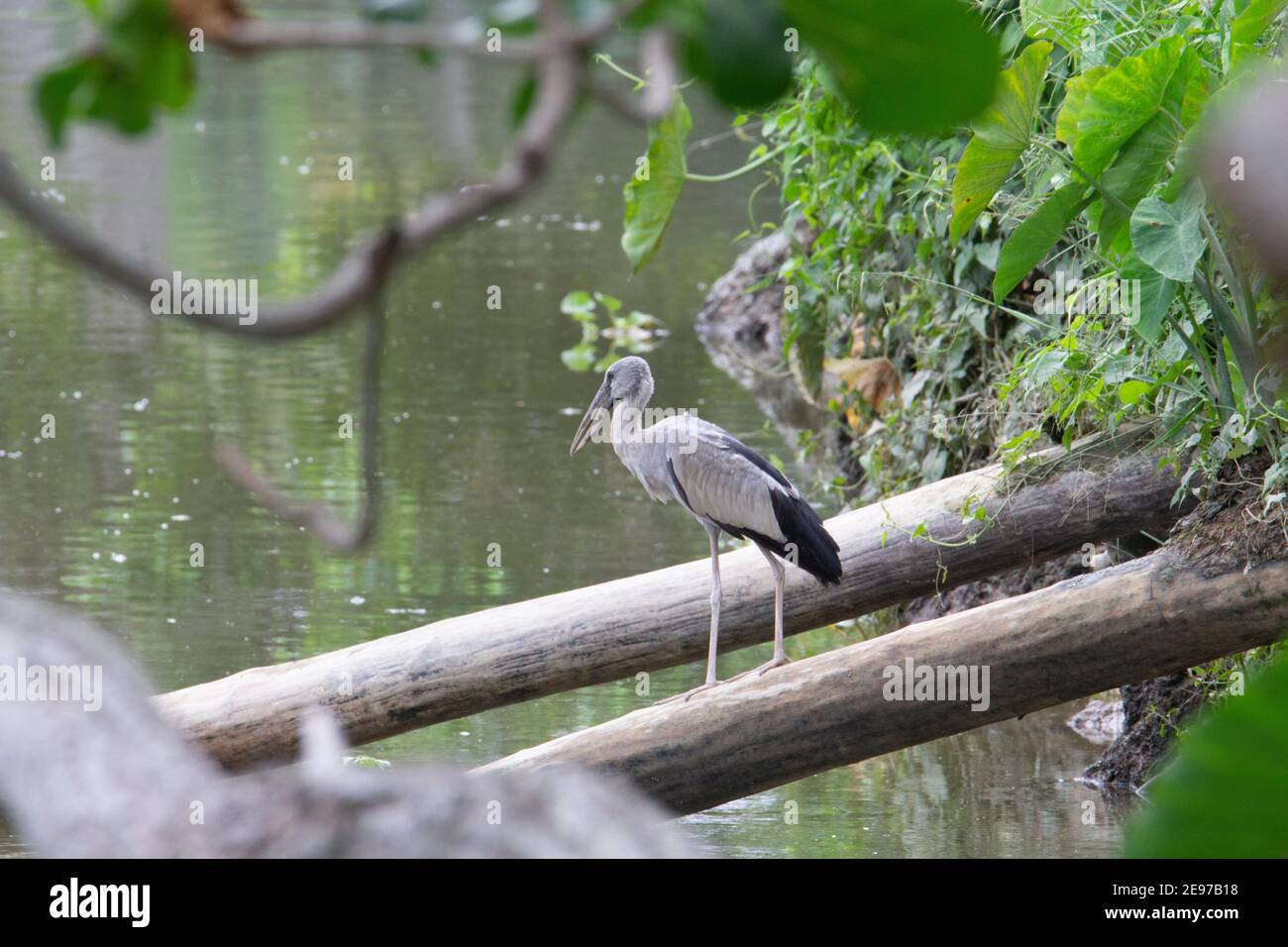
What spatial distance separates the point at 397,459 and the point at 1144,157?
453cm

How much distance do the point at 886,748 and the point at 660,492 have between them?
1.29 meters

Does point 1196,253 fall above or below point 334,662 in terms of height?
above

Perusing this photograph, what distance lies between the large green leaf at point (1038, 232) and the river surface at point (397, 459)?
123 cm

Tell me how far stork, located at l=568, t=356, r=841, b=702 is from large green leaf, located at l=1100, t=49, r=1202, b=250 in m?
1.02

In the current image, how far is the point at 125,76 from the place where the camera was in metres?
0.59

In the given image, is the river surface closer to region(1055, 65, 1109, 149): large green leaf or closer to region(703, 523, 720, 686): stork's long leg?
region(703, 523, 720, 686): stork's long leg

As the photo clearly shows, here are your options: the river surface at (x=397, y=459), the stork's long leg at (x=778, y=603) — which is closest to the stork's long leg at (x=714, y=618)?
the stork's long leg at (x=778, y=603)

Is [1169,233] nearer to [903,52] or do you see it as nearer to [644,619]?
[644,619]

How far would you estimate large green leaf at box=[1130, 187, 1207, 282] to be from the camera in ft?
10.2

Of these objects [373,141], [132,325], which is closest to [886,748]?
[132,325]

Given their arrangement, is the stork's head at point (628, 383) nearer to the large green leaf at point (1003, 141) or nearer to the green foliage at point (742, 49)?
the large green leaf at point (1003, 141)

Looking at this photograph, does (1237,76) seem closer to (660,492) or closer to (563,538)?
(660,492)

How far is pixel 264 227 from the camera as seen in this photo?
12.0 m

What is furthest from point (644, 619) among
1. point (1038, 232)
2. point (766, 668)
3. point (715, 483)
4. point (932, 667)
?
point (1038, 232)
